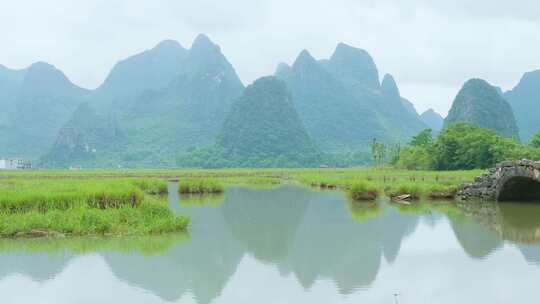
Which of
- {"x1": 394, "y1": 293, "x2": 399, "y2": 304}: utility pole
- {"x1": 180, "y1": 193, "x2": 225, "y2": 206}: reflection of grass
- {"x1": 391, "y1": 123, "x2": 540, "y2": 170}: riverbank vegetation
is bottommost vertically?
{"x1": 394, "y1": 293, "x2": 399, "y2": 304}: utility pole

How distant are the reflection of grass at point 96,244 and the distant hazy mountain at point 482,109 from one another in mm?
56224

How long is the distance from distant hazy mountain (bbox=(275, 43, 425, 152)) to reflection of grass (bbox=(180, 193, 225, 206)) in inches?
2718

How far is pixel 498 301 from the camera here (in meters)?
5.80

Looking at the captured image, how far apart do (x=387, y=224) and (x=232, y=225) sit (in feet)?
10.2

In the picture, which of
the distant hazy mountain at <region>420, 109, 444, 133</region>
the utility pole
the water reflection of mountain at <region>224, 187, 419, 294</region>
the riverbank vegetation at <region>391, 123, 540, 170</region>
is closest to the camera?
the utility pole

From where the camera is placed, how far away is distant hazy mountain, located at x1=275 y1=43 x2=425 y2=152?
93.8 metres

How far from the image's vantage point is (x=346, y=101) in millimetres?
100375

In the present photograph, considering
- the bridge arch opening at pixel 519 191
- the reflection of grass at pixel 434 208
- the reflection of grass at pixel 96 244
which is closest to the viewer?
the reflection of grass at pixel 96 244

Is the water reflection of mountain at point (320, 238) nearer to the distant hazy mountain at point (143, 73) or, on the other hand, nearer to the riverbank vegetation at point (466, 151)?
the riverbank vegetation at point (466, 151)

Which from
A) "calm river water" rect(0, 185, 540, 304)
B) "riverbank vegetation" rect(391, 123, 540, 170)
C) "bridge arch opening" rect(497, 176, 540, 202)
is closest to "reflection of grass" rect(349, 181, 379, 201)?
"bridge arch opening" rect(497, 176, 540, 202)

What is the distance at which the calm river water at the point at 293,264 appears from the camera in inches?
241

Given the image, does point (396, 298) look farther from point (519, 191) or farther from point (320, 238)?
point (519, 191)

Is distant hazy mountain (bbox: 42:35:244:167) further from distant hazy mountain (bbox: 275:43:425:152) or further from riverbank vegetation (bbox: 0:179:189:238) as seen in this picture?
riverbank vegetation (bbox: 0:179:189:238)

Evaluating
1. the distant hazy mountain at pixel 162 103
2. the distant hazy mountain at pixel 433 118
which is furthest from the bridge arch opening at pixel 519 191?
the distant hazy mountain at pixel 433 118
